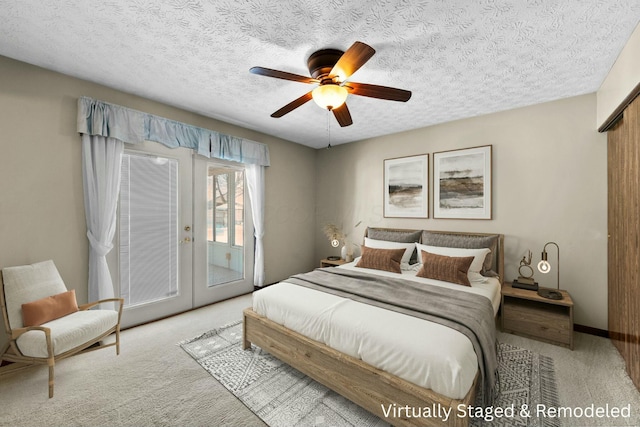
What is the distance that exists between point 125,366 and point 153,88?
2.72 m

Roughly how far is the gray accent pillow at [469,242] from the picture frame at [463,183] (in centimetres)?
34

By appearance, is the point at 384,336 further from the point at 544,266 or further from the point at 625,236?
the point at 625,236

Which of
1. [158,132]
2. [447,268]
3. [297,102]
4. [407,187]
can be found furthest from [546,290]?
[158,132]

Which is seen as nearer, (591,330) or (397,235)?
(591,330)

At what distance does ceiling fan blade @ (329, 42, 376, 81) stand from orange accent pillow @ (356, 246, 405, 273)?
2.14 meters

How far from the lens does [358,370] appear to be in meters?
1.68

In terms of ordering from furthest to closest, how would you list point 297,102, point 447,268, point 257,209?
1. point 257,209
2. point 447,268
3. point 297,102

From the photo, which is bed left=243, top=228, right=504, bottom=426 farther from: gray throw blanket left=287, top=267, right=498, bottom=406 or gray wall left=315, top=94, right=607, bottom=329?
gray wall left=315, top=94, right=607, bottom=329

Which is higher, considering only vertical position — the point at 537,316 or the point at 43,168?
the point at 43,168

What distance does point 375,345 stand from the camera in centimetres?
163

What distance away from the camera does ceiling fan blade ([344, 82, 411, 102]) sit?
78.1 inches

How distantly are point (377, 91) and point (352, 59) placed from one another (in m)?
0.42

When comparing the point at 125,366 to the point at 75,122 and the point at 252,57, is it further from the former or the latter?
the point at 252,57

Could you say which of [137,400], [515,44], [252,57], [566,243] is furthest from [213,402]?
[566,243]
